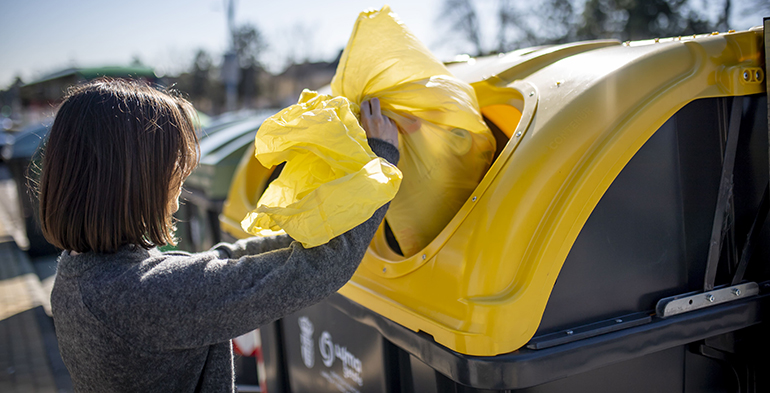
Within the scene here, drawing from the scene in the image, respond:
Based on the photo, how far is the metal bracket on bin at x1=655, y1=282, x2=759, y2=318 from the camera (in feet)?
4.08

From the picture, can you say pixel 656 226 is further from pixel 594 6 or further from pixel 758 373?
pixel 594 6

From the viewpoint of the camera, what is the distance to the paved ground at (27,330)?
10.1 feet

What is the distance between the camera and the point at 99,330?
0.95 metres

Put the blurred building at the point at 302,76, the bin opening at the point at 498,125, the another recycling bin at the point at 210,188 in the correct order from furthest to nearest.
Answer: the blurred building at the point at 302,76
the another recycling bin at the point at 210,188
the bin opening at the point at 498,125

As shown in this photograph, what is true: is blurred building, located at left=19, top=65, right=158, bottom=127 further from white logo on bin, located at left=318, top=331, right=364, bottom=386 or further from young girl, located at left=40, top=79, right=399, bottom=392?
young girl, located at left=40, top=79, right=399, bottom=392

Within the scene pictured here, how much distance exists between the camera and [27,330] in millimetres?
3764

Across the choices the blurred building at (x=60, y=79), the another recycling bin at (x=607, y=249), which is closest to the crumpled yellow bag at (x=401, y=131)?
the another recycling bin at (x=607, y=249)

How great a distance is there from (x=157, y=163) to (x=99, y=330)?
1.10 feet

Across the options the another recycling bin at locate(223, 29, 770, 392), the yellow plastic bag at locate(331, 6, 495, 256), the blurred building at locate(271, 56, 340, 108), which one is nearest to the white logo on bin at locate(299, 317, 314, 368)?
the another recycling bin at locate(223, 29, 770, 392)

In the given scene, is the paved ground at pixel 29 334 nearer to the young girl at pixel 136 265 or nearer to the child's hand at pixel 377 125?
the young girl at pixel 136 265

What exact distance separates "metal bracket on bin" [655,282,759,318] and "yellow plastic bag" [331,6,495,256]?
55 centimetres

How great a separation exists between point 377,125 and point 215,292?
0.51 meters

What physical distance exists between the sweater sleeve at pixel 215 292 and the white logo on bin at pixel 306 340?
0.99 meters

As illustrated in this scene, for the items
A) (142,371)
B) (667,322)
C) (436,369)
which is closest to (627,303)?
(667,322)
